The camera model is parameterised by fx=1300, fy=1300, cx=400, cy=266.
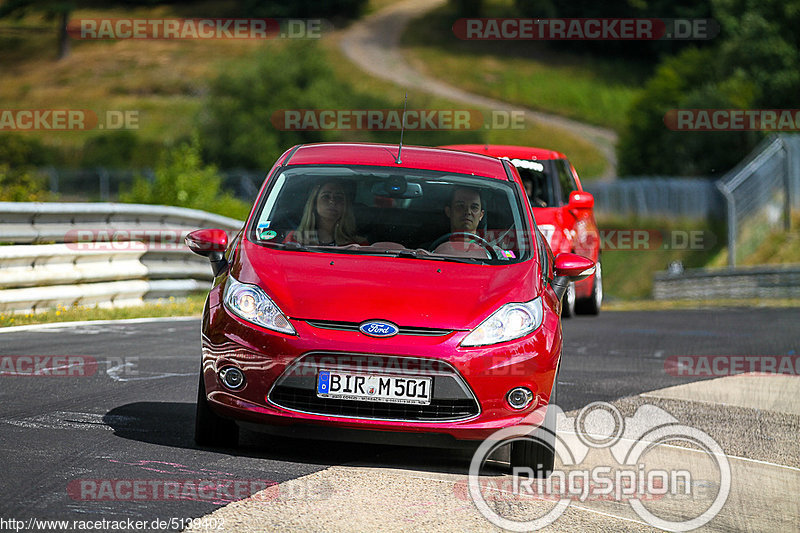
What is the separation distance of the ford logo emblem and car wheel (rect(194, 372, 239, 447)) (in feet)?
3.07

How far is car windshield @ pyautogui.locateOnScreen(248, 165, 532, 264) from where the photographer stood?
7.39 m

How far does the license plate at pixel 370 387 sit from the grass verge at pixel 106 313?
7055 mm

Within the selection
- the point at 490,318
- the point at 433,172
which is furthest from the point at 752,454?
the point at 433,172

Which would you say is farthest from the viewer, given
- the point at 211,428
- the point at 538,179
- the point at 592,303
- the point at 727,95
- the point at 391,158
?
the point at 727,95

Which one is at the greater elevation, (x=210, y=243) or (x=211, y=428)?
(x=210, y=243)

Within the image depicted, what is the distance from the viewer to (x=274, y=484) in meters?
5.93

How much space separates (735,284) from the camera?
2970 cm

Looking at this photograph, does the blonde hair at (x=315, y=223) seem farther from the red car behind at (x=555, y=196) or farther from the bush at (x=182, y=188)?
the bush at (x=182, y=188)

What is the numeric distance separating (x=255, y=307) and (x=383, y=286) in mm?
653

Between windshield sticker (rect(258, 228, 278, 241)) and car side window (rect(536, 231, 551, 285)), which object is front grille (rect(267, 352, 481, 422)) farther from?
windshield sticker (rect(258, 228, 278, 241))

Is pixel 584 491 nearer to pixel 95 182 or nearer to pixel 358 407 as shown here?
pixel 358 407

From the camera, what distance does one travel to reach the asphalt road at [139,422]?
18.2 ft

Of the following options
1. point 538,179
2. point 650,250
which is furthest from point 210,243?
point 650,250

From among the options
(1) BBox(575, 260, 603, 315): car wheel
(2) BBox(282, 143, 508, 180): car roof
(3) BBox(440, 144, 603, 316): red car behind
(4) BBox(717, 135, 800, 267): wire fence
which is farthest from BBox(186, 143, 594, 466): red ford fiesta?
(4) BBox(717, 135, 800, 267): wire fence
